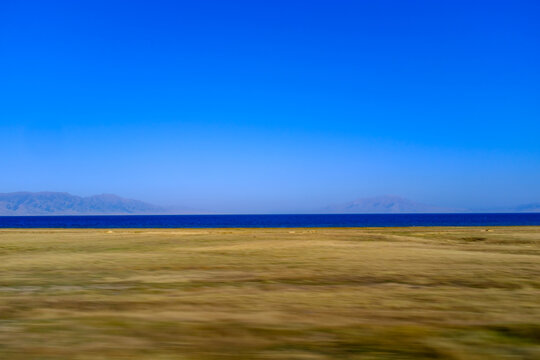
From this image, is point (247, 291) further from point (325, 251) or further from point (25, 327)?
point (325, 251)

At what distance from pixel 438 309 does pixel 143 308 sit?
4.03 meters

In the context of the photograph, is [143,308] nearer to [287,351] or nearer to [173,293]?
[173,293]

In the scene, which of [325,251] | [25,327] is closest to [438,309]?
[25,327]

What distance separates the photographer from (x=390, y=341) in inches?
162

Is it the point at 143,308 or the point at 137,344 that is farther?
the point at 143,308

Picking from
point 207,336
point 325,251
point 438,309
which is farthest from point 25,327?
point 325,251

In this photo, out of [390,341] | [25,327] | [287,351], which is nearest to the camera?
[287,351]

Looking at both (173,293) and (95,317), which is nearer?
(95,317)

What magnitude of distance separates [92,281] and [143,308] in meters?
2.82

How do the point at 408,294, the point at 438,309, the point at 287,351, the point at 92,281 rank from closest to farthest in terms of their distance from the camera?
1. the point at 287,351
2. the point at 438,309
3. the point at 408,294
4. the point at 92,281

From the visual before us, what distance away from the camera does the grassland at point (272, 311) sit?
12.8 ft

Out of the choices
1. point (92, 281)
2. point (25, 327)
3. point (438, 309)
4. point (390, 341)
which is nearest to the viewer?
point (390, 341)

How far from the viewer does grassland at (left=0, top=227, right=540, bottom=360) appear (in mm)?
3887

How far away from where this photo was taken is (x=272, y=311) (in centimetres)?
532
